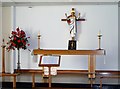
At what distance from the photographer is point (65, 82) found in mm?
5957

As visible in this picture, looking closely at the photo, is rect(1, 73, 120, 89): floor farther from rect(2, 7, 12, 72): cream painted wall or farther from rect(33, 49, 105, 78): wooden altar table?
rect(2, 7, 12, 72): cream painted wall

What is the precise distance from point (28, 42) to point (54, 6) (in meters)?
1.17

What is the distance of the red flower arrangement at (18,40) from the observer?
5.79 metres

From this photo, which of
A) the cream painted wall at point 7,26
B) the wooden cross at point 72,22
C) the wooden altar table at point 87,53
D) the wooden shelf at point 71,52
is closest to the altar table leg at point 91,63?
the wooden altar table at point 87,53

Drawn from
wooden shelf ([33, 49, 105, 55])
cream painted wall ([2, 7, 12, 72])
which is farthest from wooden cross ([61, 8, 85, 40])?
cream painted wall ([2, 7, 12, 72])

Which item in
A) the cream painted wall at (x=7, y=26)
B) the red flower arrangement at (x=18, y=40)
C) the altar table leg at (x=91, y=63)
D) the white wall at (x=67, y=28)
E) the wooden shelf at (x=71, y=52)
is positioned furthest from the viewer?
the cream painted wall at (x=7, y=26)

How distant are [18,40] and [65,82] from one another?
157 centimetres

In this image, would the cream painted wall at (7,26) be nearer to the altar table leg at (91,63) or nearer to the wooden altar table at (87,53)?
the wooden altar table at (87,53)

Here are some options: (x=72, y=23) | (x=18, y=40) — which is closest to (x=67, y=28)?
(x=72, y=23)

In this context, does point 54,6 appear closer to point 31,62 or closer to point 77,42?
point 77,42

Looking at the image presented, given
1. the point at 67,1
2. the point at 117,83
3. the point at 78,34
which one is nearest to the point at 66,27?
the point at 78,34

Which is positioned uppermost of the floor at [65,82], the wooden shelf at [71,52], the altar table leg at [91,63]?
the wooden shelf at [71,52]

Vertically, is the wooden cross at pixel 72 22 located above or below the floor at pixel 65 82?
above

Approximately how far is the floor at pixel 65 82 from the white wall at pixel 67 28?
0.26 metres
